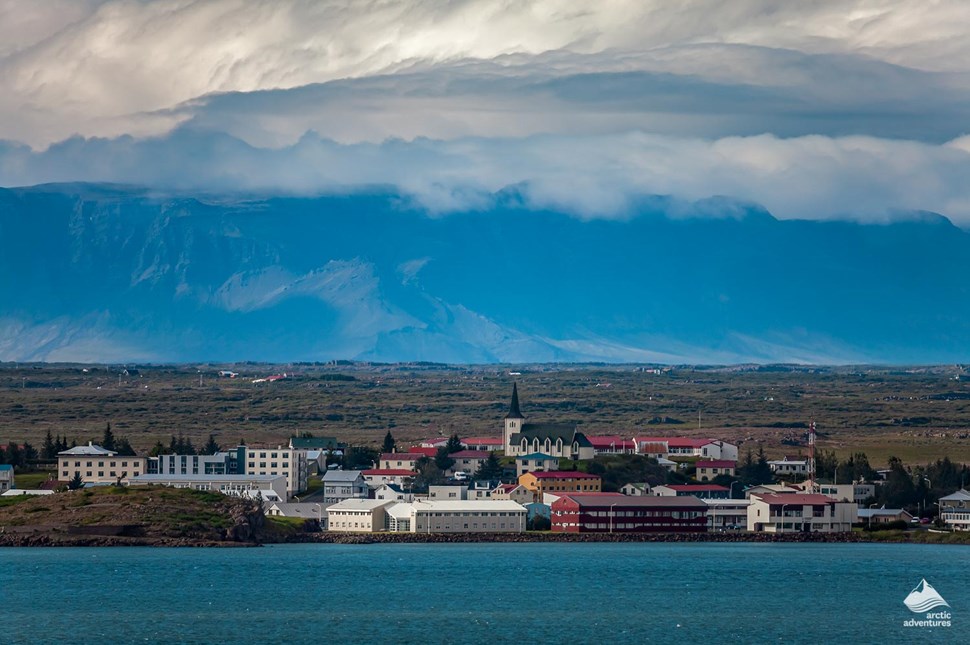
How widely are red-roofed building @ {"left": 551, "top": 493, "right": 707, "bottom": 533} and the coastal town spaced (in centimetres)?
7

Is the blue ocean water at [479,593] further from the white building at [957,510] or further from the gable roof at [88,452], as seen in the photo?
the gable roof at [88,452]

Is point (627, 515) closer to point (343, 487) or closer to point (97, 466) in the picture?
point (343, 487)

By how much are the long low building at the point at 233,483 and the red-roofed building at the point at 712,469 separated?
21284 millimetres

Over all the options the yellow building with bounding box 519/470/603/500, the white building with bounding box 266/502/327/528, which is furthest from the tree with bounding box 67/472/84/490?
the yellow building with bounding box 519/470/603/500

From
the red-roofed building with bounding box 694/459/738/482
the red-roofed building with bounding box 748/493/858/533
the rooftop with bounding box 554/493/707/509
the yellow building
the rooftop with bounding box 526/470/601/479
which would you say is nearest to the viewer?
the rooftop with bounding box 554/493/707/509

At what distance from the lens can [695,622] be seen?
62156 mm

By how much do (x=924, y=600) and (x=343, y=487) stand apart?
40.3 meters

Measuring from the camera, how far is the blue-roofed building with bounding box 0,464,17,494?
98.4m

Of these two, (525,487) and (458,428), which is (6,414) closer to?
(458,428)

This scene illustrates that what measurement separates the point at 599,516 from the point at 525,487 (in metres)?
8.02

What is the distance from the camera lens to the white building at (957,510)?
94.8m

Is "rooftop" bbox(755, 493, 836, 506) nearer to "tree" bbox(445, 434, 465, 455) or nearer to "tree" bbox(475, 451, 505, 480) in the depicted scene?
"tree" bbox(475, 451, 505, 480)

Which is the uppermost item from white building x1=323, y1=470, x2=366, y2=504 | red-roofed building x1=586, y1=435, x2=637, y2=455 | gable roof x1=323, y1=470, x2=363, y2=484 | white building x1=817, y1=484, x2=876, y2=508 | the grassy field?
the grassy field

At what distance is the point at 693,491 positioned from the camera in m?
99.7
